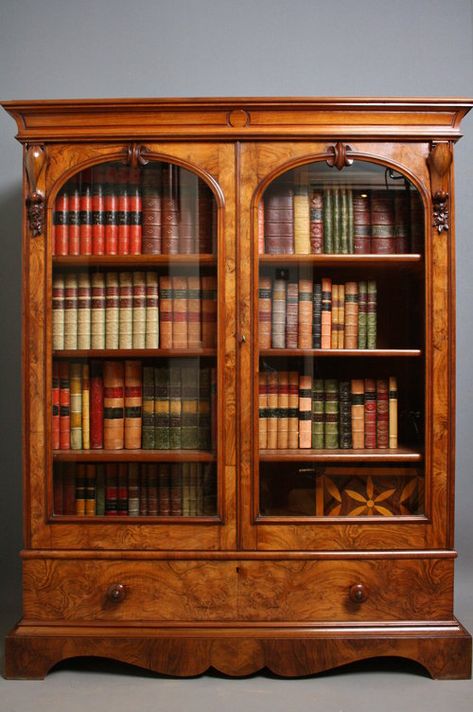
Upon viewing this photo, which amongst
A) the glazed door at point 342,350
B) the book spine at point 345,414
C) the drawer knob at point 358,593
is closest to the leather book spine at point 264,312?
the glazed door at point 342,350

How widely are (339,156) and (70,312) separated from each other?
1.12m

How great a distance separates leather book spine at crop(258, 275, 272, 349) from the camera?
247cm

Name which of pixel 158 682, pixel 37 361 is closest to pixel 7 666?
pixel 158 682

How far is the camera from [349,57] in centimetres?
319

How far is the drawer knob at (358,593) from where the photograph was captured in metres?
2.39

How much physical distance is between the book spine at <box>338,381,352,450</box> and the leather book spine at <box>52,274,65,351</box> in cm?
103

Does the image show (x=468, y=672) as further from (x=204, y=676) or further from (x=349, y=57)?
(x=349, y=57)

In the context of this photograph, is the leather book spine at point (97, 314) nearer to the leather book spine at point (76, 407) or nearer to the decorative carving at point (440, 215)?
the leather book spine at point (76, 407)

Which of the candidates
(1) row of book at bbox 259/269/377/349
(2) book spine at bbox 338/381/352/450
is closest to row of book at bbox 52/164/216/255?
(1) row of book at bbox 259/269/377/349

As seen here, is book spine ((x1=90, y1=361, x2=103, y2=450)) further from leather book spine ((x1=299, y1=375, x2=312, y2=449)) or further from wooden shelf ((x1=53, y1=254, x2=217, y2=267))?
leather book spine ((x1=299, y1=375, x2=312, y2=449))

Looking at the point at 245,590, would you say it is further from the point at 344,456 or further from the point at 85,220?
the point at 85,220

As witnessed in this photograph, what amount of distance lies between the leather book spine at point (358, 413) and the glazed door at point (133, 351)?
452mm

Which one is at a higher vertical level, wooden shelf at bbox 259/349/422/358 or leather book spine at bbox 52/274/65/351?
leather book spine at bbox 52/274/65/351

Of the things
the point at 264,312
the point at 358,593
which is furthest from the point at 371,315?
the point at 358,593
